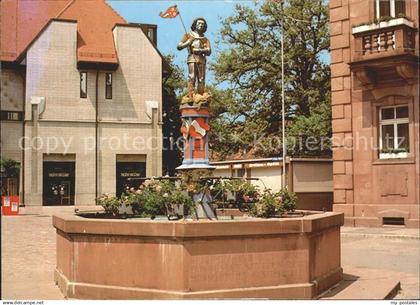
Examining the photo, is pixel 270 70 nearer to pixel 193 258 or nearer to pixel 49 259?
pixel 49 259

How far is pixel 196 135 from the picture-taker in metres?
10.7

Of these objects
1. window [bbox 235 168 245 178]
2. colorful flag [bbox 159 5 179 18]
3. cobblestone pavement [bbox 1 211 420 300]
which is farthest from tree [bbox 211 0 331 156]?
colorful flag [bbox 159 5 179 18]

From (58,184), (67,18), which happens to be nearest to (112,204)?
(67,18)

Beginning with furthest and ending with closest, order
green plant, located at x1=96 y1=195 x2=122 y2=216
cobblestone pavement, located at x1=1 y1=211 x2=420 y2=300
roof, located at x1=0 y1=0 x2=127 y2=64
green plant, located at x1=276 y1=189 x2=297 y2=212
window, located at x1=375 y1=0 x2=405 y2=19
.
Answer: roof, located at x1=0 y1=0 x2=127 y2=64, window, located at x1=375 y1=0 x2=405 y2=19, green plant, located at x1=96 y1=195 x2=122 y2=216, green plant, located at x1=276 y1=189 x2=297 y2=212, cobblestone pavement, located at x1=1 y1=211 x2=420 y2=300

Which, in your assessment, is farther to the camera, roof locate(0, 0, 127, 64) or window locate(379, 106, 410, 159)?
roof locate(0, 0, 127, 64)

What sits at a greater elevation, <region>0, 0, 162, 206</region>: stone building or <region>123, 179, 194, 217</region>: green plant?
<region>0, 0, 162, 206</region>: stone building

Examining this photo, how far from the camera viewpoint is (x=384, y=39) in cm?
2094

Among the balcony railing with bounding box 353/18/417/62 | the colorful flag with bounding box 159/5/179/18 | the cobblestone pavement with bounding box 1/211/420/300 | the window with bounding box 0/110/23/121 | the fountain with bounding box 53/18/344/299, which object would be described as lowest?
the cobblestone pavement with bounding box 1/211/420/300

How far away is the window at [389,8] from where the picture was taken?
838 inches

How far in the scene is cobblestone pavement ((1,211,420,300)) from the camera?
30.1 feet

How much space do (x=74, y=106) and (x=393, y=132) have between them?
64.7ft

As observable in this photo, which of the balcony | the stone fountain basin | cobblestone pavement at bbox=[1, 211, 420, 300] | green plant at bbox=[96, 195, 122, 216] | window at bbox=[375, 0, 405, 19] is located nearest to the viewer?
the stone fountain basin

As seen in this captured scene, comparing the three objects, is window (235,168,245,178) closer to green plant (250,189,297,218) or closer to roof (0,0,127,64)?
roof (0,0,127,64)

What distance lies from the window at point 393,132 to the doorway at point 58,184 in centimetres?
2044
